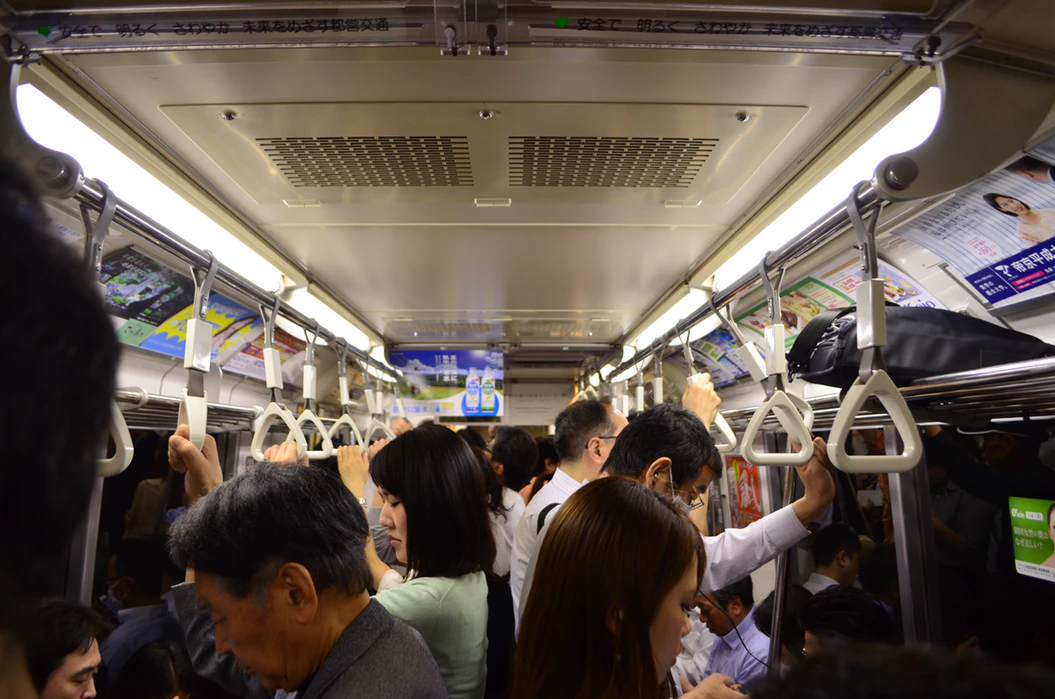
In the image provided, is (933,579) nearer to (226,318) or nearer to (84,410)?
(84,410)

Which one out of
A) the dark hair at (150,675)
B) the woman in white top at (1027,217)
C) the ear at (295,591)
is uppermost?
the woman in white top at (1027,217)

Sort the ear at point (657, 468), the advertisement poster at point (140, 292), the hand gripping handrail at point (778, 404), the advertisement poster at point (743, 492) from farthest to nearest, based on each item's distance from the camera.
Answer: the advertisement poster at point (743, 492) → the advertisement poster at point (140, 292) → the ear at point (657, 468) → the hand gripping handrail at point (778, 404)

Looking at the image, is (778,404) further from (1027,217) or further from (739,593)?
(739,593)

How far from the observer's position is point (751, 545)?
8.64ft

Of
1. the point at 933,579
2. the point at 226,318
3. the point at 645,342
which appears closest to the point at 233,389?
the point at 226,318

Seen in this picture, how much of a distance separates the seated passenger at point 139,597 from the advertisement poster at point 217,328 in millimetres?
1392

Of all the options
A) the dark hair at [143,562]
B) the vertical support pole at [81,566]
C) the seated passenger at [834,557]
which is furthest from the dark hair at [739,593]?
the vertical support pole at [81,566]

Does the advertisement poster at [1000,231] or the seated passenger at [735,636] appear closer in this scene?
the advertisement poster at [1000,231]

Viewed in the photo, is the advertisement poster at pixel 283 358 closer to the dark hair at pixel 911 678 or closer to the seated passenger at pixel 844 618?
the seated passenger at pixel 844 618

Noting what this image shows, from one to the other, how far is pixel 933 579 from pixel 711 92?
2.07 m

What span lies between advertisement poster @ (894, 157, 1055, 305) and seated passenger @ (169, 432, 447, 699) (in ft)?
9.20

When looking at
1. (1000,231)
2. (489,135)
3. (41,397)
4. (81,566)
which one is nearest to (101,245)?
(489,135)

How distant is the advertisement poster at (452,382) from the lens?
22.0 ft

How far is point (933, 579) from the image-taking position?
2488 millimetres
